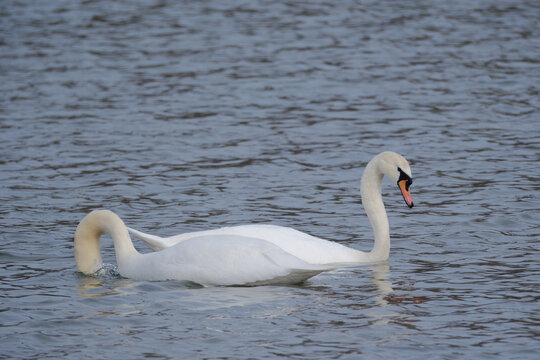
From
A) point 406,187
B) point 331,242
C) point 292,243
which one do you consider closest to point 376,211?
point 406,187

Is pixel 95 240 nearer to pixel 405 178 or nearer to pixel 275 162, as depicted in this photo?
pixel 405 178

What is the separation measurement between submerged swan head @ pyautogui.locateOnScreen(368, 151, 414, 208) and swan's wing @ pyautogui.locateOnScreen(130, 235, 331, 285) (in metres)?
1.38

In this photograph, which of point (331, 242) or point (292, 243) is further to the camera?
point (331, 242)

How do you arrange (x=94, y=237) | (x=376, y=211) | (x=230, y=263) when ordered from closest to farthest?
(x=230, y=263) < (x=94, y=237) < (x=376, y=211)

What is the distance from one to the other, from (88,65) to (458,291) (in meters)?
12.0

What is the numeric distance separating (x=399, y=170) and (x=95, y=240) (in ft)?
8.89

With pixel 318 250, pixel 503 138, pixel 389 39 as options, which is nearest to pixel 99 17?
pixel 389 39

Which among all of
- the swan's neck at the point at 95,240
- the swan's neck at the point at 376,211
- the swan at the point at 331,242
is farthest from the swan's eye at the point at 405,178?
the swan's neck at the point at 95,240

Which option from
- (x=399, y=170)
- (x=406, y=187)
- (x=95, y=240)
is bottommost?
(x=95, y=240)

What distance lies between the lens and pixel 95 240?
31.5 feet

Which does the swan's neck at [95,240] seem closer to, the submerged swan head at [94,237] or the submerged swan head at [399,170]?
the submerged swan head at [94,237]

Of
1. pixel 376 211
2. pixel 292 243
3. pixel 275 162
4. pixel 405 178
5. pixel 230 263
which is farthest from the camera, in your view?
pixel 275 162

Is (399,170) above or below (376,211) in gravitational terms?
above

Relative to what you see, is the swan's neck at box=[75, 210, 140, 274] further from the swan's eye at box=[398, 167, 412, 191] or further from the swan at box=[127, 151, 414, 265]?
the swan's eye at box=[398, 167, 412, 191]
